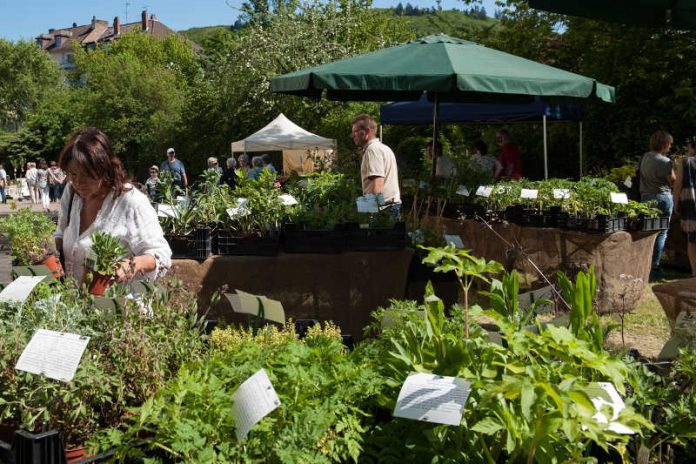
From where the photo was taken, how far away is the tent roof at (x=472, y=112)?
32.6 ft

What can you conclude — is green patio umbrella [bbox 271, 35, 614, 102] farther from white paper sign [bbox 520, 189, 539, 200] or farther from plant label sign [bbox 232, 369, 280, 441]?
plant label sign [bbox 232, 369, 280, 441]

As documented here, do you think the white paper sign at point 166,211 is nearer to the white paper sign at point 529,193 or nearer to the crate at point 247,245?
the crate at point 247,245

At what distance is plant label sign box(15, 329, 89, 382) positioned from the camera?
1.63 m

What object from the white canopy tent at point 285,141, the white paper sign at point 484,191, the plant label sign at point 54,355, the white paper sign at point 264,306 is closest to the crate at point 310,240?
the white paper sign at point 264,306

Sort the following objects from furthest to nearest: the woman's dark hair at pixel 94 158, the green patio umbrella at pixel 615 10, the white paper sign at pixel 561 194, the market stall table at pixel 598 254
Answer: the white paper sign at pixel 561 194 < the market stall table at pixel 598 254 < the green patio umbrella at pixel 615 10 < the woman's dark hair at pixel 94 158

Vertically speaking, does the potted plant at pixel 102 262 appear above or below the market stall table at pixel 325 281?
above

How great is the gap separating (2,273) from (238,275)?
5068 mm

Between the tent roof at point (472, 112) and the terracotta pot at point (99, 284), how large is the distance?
7.64 meters

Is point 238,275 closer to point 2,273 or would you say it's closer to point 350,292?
point 350,292

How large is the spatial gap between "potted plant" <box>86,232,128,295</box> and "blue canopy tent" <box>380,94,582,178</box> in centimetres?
761

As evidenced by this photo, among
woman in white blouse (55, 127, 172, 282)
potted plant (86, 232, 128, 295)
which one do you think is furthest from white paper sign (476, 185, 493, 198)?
potted plant (86, 232, 128, 295)

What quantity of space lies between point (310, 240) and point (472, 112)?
6457 mm

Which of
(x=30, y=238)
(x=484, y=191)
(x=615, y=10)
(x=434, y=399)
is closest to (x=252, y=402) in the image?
(x=434, y=399)

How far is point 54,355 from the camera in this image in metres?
1.66
